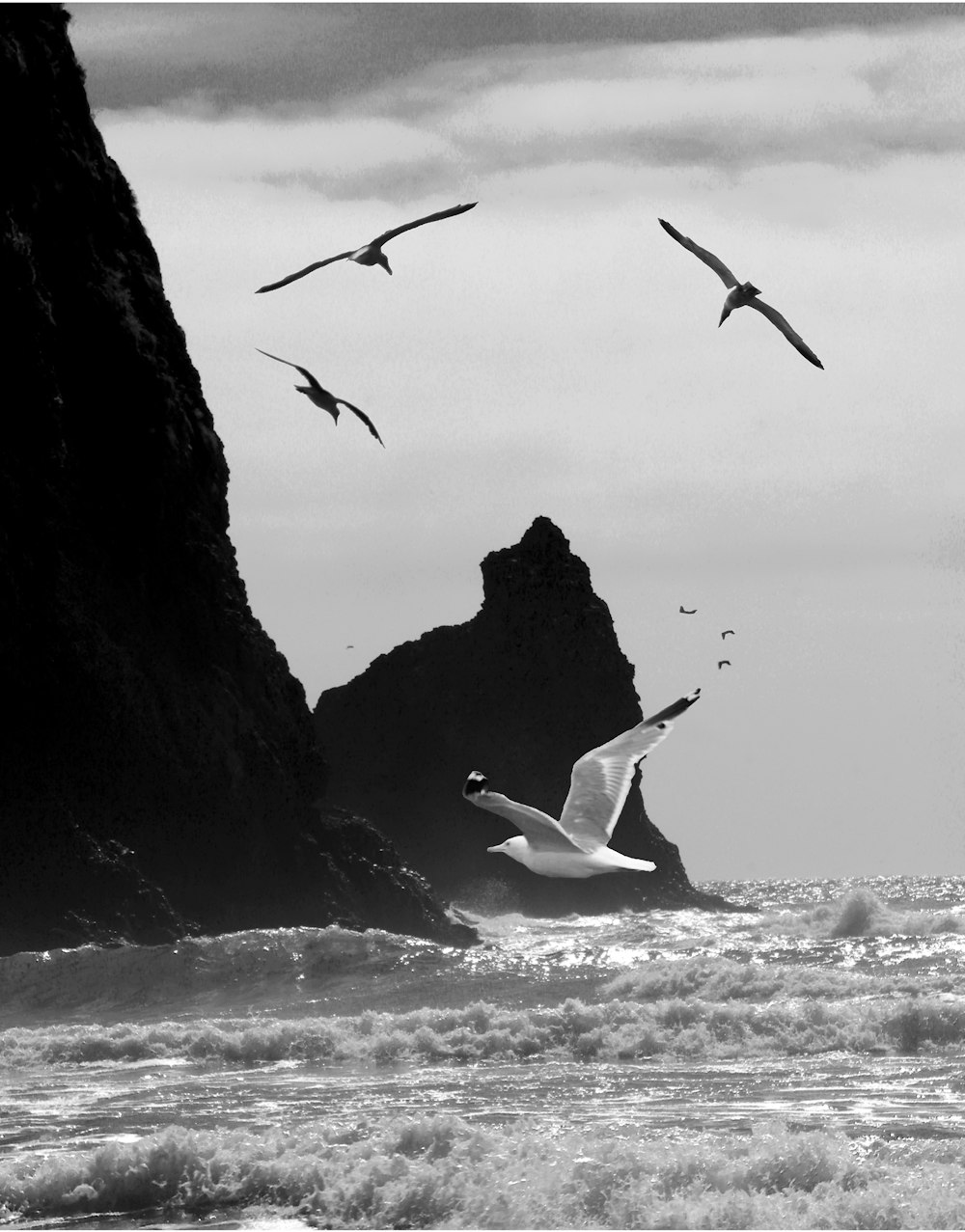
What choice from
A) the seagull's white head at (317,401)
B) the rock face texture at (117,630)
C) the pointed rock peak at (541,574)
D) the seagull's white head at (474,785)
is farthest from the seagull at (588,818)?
the pointed rock peak at (541,574)

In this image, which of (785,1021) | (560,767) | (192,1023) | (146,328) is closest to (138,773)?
(146,328)

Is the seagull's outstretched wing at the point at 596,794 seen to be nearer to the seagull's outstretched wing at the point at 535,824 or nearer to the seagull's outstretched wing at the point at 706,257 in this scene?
the seagull's outstretched wing at the point at 535,824

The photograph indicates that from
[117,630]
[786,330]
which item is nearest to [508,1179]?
[786,330]

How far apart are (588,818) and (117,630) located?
23926mm

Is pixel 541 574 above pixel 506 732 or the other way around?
above

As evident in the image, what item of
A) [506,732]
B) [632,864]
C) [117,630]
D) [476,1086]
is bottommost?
[476,1086]

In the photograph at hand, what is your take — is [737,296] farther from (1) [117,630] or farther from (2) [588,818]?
(1) [117,630]

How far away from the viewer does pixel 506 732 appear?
2741 inches

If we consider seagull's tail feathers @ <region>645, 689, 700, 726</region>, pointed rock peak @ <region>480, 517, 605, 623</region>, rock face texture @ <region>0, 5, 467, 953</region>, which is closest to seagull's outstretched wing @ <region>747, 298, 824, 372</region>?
seagull's tail feathers @ <region>645, 689, 700, 726</region>

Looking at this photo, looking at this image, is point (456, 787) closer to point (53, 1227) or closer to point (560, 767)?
point (560, 767)

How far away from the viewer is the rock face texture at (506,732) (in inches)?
2611

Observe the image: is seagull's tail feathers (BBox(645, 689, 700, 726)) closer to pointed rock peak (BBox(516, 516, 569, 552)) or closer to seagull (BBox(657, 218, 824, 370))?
seagull (BBox(657, 218, 824, 370))

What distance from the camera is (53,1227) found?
1254cm

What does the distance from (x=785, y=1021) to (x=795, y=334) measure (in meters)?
11.4
